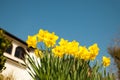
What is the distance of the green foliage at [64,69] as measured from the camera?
15.1 ft

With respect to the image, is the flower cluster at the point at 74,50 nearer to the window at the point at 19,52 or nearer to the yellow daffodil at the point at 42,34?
the yellow daffodil at the point at 42,34

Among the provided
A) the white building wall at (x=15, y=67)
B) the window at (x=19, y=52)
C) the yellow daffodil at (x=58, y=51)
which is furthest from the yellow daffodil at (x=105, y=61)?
the window at (x=19, y=52)

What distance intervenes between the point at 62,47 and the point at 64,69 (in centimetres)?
44

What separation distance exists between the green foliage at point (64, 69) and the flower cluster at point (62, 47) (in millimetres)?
Result: 125

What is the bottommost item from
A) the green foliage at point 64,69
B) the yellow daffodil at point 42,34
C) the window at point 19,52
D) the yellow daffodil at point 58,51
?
the green foliage at point 64,69

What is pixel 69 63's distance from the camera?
16.0 feet

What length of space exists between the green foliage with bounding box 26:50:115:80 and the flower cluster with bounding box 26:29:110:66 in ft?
0.41

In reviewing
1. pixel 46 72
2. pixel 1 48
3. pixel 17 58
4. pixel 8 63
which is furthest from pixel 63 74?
pixel 17 58

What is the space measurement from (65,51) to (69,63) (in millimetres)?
275

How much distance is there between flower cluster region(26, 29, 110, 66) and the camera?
461 centimetres

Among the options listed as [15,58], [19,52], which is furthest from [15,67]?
[19,52]

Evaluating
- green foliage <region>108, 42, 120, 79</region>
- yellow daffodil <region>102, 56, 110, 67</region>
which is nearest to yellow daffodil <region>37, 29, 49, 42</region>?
yellow daffodil <region>102, 56, 110, 67</region>

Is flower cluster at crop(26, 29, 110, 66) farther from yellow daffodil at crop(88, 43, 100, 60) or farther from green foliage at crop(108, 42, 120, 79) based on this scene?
green foliage at crop(108, 42, 120, 79)

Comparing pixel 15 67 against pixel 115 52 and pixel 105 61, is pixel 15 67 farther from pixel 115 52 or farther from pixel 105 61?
pixel 105 61
